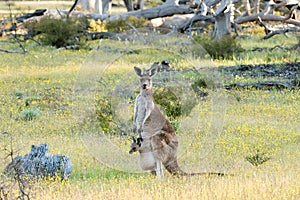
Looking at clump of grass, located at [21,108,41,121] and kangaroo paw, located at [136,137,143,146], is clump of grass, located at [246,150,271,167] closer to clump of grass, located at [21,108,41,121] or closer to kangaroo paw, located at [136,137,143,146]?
kangaroo paw, located at [136,137,143,146]

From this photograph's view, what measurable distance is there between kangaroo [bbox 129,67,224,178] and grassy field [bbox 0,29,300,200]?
8.4 inches

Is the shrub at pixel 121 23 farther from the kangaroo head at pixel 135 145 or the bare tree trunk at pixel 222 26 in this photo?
the kangaroo head at pixel 135 145

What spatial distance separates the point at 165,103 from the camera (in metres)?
12.1

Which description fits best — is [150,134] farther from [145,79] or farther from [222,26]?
[222,26]

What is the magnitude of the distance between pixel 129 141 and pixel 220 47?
36.4 feet

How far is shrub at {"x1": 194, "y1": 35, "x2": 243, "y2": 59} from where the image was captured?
20828 millimetres

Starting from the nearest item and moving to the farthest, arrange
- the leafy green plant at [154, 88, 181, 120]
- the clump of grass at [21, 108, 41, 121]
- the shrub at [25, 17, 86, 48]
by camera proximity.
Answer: the leafy green plant at [154, 88, 181, 120] → the clump of grass at [21, 108, 41, 121] → the shrub at [25, 17, 86, 48]

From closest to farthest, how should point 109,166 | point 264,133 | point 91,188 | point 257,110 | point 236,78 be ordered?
point 91,188
point 109,166
point 264,133
point 257,110
point 236,78

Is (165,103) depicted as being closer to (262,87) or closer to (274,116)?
(274,116)

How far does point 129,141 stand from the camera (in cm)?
1030

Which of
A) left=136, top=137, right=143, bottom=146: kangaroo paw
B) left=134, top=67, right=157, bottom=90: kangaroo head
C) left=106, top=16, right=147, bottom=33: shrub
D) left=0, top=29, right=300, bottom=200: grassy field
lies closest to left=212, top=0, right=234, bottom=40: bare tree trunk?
left=106, top=16, right=147, bottom=33: shrub

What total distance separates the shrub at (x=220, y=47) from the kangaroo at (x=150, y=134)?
12.6 meters

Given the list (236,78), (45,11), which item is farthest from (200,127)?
(45,11)

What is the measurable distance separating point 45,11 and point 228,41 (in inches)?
387
